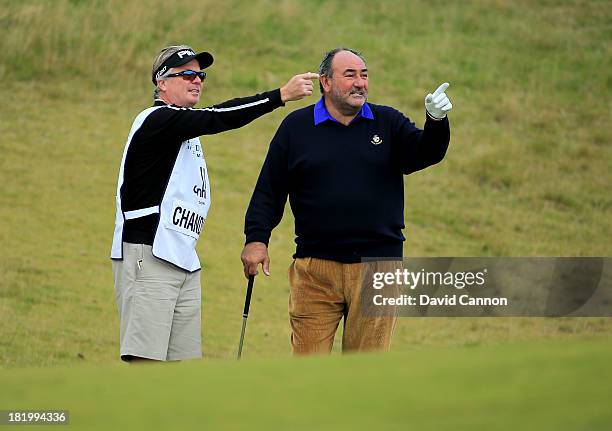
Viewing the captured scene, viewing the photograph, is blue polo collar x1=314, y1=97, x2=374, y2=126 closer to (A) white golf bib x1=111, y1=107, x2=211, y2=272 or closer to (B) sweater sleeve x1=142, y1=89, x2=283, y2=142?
(B) sweater sleeve x1=142, y1=89, x2=283, y2=142

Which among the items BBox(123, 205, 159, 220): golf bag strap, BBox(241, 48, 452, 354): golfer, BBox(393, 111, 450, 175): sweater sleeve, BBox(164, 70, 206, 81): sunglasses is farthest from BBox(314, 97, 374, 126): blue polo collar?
BBox(123, 205, 159, 220): golf bag strap

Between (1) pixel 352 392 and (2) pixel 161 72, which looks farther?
(2) pixel 161 72

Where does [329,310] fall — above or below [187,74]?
below

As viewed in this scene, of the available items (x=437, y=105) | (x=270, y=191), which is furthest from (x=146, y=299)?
(x=437, y=105)

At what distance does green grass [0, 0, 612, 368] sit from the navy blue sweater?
5049 mm

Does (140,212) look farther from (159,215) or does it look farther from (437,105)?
(437,105)

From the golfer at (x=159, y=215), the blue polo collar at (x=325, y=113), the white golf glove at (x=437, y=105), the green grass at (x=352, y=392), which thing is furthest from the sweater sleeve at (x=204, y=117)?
the green grass at (x=352, y=392)

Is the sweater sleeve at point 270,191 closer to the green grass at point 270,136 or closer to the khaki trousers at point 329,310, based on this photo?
the khaki trousers at point 329,310

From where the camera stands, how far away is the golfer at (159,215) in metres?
7.25

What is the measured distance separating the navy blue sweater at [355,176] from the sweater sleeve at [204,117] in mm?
285

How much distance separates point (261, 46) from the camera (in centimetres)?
2486

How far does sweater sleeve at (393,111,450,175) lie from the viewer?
7.32m

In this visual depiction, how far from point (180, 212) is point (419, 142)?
51.5 inches

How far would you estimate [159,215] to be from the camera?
7.23 meters
